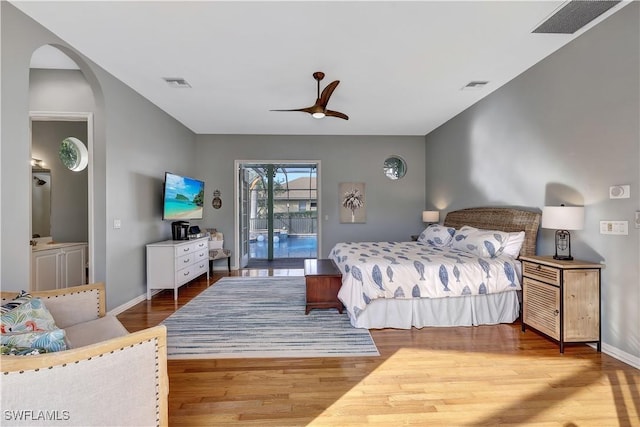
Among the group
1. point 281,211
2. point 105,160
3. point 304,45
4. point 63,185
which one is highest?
point 304,45

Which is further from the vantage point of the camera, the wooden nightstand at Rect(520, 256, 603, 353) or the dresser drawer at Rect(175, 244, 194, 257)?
the dresser drawer at Rect(175, 244, 194, 257)

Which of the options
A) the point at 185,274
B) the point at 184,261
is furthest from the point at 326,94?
the point at 185,274

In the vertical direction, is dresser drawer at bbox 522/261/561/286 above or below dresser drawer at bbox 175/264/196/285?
above

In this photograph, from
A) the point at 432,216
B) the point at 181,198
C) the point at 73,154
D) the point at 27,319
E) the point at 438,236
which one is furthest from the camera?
the point at 432,216

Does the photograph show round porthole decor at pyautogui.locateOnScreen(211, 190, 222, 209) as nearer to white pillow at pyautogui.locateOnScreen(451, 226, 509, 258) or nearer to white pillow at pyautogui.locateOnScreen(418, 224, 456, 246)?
white pillow at pyautogui.locateOnScreen(418, 224, 456, 246)

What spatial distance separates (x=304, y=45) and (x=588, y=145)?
293cm

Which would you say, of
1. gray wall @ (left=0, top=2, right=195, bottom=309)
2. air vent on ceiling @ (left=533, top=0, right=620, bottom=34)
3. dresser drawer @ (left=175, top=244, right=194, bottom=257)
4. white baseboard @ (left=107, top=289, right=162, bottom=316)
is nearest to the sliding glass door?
gray wall @ (left=0, top=2, right=195, bottom=309)

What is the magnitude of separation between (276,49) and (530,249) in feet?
11.9

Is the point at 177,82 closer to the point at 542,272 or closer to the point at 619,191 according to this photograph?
the point at 542,272

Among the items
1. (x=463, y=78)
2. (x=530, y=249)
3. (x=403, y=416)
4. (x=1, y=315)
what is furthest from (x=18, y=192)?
(x=530, y=249)

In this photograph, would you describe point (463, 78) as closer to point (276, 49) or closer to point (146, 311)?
point (276, 49)

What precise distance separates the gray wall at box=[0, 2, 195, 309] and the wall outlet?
199 inches

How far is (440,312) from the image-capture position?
3.10 m

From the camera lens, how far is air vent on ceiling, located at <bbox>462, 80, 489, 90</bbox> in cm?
368
